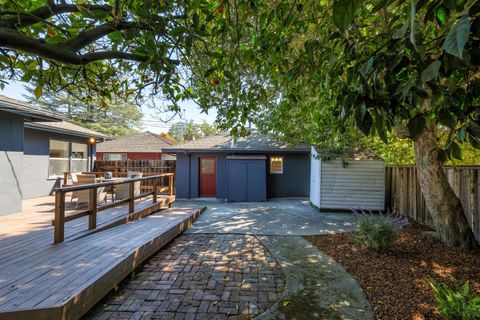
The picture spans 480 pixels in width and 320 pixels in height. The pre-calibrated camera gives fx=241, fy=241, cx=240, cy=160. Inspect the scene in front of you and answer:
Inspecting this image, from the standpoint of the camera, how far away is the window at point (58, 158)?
9.95 metres

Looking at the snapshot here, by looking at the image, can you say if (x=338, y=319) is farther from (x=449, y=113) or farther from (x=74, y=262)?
(x=74, y=262)

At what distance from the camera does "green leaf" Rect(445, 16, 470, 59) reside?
0.62 m

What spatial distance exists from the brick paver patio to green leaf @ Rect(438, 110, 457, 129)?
2.46 m

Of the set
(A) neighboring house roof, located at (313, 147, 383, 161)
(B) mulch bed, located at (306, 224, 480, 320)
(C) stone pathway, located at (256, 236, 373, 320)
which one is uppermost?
(A) neighboring house roof, located at (313, 147, 383, 161)

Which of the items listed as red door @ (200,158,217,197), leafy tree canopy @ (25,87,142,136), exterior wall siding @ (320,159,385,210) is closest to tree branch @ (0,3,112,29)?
exterior wall siding @ (320,159,385,210)

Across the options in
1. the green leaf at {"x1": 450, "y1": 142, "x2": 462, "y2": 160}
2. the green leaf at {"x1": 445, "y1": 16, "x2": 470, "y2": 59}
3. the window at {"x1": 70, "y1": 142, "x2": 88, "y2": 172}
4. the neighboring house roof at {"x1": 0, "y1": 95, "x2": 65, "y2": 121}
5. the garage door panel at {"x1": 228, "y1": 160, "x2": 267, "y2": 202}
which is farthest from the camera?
the window at {"x1": 70, "y1": 142, "x2": 88, "y2": 172}

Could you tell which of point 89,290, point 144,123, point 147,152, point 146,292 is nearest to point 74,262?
point 89,290

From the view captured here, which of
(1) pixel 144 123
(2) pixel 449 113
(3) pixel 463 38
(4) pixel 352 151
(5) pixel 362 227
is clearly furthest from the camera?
(1) pixel 144 123

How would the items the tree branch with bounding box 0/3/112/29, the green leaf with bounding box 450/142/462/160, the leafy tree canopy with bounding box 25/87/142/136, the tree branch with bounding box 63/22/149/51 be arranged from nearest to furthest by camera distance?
the green leaf with bounding box 450/142/462/160
the tree branch with bounding box 0/3/112/29
the tree branch with bounding box 63/22/149/51
the leafy tree canopy with bounding box 25/87/142/136

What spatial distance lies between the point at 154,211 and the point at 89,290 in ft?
13.9

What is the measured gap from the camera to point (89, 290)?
243 cm

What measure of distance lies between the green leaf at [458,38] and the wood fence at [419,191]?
507cm

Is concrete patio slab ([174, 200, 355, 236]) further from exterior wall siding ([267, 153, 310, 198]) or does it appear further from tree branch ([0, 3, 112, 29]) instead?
tree branch ([0, 3, 112, 29])

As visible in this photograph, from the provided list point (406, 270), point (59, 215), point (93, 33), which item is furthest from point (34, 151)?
point (406, 270)
